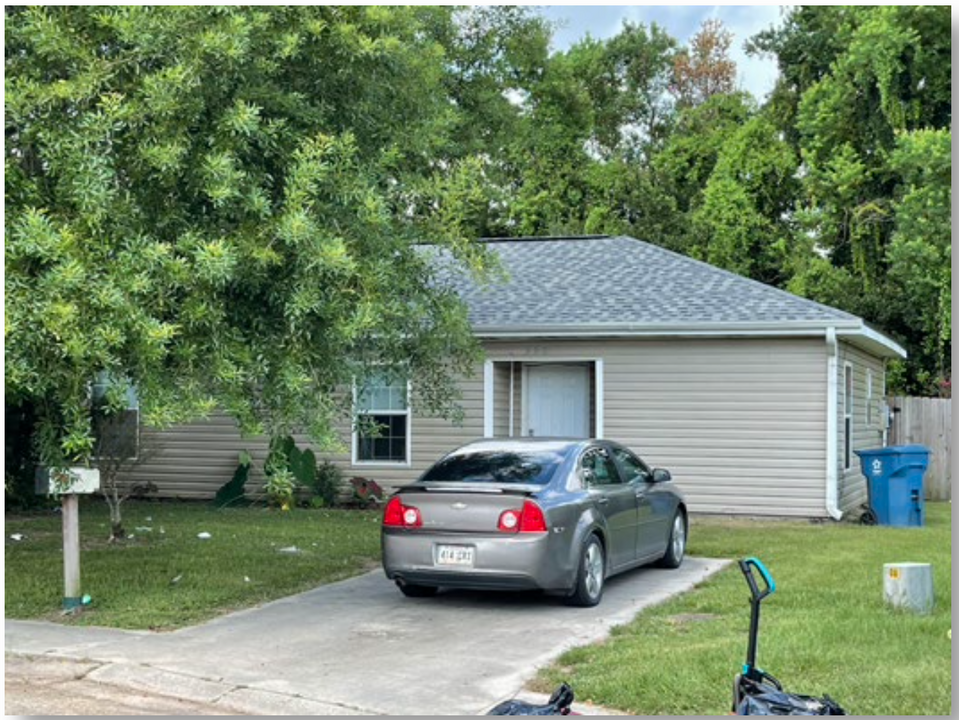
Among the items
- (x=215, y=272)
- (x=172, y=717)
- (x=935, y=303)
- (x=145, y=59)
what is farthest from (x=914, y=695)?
(x=935, y=303)

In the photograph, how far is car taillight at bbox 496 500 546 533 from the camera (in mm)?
9008

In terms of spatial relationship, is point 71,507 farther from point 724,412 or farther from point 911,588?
point 724,412

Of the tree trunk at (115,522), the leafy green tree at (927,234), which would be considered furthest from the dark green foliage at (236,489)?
the leafy green tree at (927,234)

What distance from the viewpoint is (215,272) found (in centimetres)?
770

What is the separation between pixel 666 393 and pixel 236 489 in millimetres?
6856

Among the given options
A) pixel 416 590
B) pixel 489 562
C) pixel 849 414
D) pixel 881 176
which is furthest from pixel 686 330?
pixel 881 176

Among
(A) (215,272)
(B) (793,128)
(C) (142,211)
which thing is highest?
(B) (793,128)

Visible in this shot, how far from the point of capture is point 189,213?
8492mm

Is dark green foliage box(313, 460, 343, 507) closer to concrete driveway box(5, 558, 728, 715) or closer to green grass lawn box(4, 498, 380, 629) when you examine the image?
green grass lawn box(4, 498, 380, 629)

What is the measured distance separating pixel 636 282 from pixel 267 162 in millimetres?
10292

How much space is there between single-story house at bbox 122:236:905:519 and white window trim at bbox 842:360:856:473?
0.05m

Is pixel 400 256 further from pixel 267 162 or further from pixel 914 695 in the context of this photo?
pixel 914 695

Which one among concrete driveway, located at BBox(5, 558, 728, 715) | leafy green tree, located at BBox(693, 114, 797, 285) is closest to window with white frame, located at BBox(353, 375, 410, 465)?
concrete driveway, located at BBox(5, 558, 728, 715)

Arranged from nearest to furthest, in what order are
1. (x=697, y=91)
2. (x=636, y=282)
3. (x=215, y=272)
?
(x=215, y=272) → (x=636, y=282) → (x=697, y=91)
